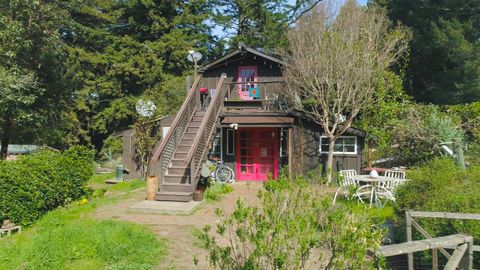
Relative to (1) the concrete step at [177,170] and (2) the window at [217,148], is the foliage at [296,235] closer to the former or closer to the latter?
(1) the concrete step at [177,170]

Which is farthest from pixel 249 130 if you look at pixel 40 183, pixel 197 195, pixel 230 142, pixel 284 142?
Answer: pixel 40 183

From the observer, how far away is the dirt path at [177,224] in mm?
5414

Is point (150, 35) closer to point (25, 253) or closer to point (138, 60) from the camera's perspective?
point (138, 60)

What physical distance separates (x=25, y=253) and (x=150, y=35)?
22457 mm

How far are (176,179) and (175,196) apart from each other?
72 cm

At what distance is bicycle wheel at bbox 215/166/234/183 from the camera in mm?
13453

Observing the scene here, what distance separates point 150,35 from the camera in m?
25.5

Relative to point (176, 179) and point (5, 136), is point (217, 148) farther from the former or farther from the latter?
point (5, 136)

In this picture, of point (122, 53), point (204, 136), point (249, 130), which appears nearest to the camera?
point (204, 136)

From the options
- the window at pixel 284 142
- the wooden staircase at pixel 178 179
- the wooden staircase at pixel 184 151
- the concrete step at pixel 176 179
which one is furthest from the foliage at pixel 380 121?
the concrete step at pixel 176 179

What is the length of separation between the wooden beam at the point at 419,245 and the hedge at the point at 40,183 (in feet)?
25.5

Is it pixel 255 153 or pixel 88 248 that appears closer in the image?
pixel 88 248

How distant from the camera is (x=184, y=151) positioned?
11078mm

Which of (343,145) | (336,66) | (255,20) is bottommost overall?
(343,145)
